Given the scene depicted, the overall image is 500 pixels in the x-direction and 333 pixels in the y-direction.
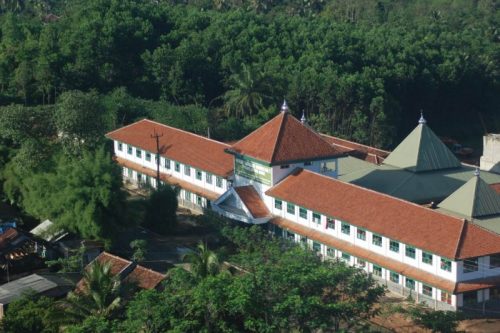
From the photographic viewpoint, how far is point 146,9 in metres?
82.5

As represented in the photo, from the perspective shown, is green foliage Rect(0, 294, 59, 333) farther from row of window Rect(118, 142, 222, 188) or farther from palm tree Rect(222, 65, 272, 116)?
palm tree Rect(222, 65, 272, 116)

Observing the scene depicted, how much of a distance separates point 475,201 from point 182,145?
55.3ft

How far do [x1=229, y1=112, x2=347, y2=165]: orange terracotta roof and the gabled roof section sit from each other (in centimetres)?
379

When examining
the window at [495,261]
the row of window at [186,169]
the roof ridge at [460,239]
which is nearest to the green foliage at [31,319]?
the roof ridge at [460,239]

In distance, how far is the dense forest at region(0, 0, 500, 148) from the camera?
222 ft

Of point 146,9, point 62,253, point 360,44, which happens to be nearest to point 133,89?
point 146,9

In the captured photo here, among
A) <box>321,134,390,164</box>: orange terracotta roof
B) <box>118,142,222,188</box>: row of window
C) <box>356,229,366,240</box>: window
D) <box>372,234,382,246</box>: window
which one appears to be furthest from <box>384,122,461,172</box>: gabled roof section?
<box>372,234,382,246</box>: window

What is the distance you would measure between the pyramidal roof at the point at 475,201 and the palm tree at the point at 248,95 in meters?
25.1

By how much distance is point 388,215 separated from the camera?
1609 inches

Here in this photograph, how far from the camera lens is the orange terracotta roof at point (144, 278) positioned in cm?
3675

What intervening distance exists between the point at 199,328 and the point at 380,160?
2549 cm

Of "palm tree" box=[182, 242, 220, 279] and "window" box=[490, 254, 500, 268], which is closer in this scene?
"palm tree" box=[182, 242, 220, 279]

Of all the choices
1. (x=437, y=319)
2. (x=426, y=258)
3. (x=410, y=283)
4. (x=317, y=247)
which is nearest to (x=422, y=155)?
(x=317, y=247)

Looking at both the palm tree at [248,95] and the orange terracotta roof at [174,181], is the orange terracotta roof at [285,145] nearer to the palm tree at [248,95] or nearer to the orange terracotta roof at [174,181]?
the orange terracotta roof at [174,181]
